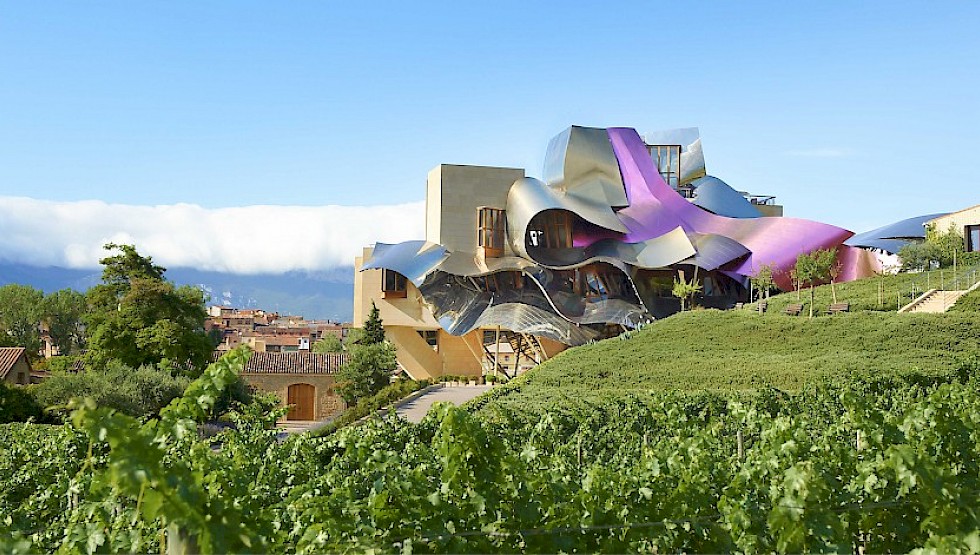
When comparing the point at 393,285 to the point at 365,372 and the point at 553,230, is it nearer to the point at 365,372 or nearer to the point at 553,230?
the point at 553,230

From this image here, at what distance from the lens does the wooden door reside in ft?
131

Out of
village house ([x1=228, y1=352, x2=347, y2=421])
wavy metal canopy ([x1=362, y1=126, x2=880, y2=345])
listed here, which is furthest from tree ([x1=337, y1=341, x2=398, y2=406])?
wavy metal canopy ([x1=362, y1=126, x2=880, y2=345])

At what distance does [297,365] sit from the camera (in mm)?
40344

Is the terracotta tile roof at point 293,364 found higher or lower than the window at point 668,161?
lower

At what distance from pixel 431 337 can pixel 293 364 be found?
10.2 metres

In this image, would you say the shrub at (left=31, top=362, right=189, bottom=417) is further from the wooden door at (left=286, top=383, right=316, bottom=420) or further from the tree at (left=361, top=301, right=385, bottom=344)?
the tree at (left=361, top=301, right=385, bottom=344)

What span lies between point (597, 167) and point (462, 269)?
34.5 feet

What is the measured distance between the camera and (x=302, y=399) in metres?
40.2

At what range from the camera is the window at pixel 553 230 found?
47.2m

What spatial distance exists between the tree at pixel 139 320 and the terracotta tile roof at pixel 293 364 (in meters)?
8.33

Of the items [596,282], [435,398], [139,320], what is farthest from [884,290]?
[139,320]

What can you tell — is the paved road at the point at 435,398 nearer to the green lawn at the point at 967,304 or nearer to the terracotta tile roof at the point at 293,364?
the terracotta tile roof at the point at 293,364

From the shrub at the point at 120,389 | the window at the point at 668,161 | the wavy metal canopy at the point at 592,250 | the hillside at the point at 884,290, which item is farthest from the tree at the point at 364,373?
the window at the point at 668,161

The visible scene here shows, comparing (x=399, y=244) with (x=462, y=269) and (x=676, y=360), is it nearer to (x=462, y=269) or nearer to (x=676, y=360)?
(x=462, y=269)
